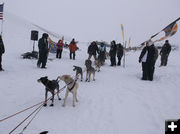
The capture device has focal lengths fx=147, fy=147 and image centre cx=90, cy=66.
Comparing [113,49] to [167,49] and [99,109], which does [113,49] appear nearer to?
[167,49]

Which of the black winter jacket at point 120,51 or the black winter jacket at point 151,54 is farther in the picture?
the black winter jacket at point 120,51

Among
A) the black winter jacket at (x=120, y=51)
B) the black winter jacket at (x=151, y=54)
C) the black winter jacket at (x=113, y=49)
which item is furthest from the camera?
the black winter jacket at (x=120, y=51)

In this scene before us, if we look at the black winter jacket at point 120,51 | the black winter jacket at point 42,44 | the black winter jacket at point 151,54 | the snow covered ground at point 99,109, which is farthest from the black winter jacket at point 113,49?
the snow covered ground at point 99,109

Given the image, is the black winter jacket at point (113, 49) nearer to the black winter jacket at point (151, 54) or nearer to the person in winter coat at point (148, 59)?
the person in winter coat at point (148, 59)

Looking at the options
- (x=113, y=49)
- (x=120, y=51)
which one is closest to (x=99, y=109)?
(x=113, y=49)

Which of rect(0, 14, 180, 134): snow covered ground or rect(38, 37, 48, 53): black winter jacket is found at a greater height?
rect(38, 37, 48, 53): black winter jacket

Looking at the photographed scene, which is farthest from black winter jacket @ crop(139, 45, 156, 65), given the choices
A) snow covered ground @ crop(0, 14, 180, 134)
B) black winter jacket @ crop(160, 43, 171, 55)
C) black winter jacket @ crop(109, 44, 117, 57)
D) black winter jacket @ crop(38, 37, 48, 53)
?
black winter jacket @ crop(38, 37, 48, 53)

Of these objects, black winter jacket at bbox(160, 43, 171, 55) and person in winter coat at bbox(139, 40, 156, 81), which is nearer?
person in winter coat at bbox(139, 40, 156, 81)

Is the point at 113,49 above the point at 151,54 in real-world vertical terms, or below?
above

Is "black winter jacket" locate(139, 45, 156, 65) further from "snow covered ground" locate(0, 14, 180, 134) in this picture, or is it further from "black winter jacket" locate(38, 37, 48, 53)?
"black winter jacket" locate(38, 37, 48, 53)

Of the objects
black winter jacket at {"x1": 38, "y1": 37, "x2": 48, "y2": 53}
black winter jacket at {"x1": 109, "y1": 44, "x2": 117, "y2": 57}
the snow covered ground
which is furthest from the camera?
black winter jacket at {"x1": 109, "y1": 44, "x2": 117, "y2": 57}

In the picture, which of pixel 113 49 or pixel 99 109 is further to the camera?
pixel 113 49

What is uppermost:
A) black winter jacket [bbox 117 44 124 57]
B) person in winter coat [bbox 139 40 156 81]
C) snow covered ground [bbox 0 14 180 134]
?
black winter jacket [bbox 117 44 124 57]

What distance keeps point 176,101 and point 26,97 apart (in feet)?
18.0
